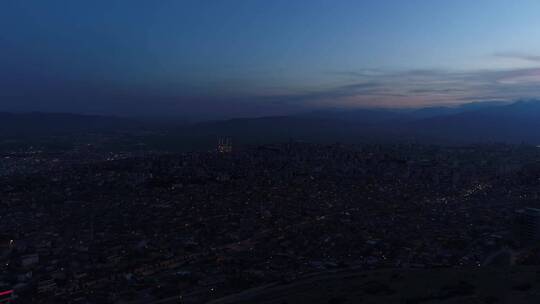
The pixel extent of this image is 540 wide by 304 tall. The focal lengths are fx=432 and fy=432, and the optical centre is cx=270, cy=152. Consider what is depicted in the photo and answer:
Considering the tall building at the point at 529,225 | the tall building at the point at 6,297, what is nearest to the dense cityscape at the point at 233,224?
the tall building at the point at 6,297

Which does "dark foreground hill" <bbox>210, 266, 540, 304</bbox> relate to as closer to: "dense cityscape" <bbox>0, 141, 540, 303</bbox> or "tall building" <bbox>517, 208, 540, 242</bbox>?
"dense cityscape" <bbox>0, 141, 540, 303</bbox>

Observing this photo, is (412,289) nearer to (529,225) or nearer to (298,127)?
(529,225)

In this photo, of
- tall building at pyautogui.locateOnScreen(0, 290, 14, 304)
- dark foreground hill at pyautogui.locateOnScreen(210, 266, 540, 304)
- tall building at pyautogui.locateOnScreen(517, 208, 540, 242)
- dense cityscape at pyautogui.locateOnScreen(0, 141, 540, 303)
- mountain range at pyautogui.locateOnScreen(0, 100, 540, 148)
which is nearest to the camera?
dark foreground hill at pyautogui.locateOnScreen(210, 266, 540, 304)

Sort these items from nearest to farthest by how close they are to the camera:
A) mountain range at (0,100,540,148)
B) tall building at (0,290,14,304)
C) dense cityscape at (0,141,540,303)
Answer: tall building at (0,290,14,304), dense cityscape at (0,141,540,303), mountain range at (0,100,540,148)

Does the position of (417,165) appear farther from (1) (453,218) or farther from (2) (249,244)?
(2) (249,244)

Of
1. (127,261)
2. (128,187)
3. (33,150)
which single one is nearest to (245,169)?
(128,187)

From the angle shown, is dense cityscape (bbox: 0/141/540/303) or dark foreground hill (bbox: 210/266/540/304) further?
dense cityscape (bbox: 0/141/540/303)

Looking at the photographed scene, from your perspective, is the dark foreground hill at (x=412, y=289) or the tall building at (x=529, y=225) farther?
the tall building at (x=529, y=225)

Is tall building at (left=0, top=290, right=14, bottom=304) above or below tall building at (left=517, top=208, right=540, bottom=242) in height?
below

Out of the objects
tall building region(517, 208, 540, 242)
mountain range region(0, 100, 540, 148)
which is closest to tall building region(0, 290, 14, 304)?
tall building region(517, 208, 540, 242)

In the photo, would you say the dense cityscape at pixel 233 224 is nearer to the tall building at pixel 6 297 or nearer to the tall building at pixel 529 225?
the tall building at pixel 6 297
